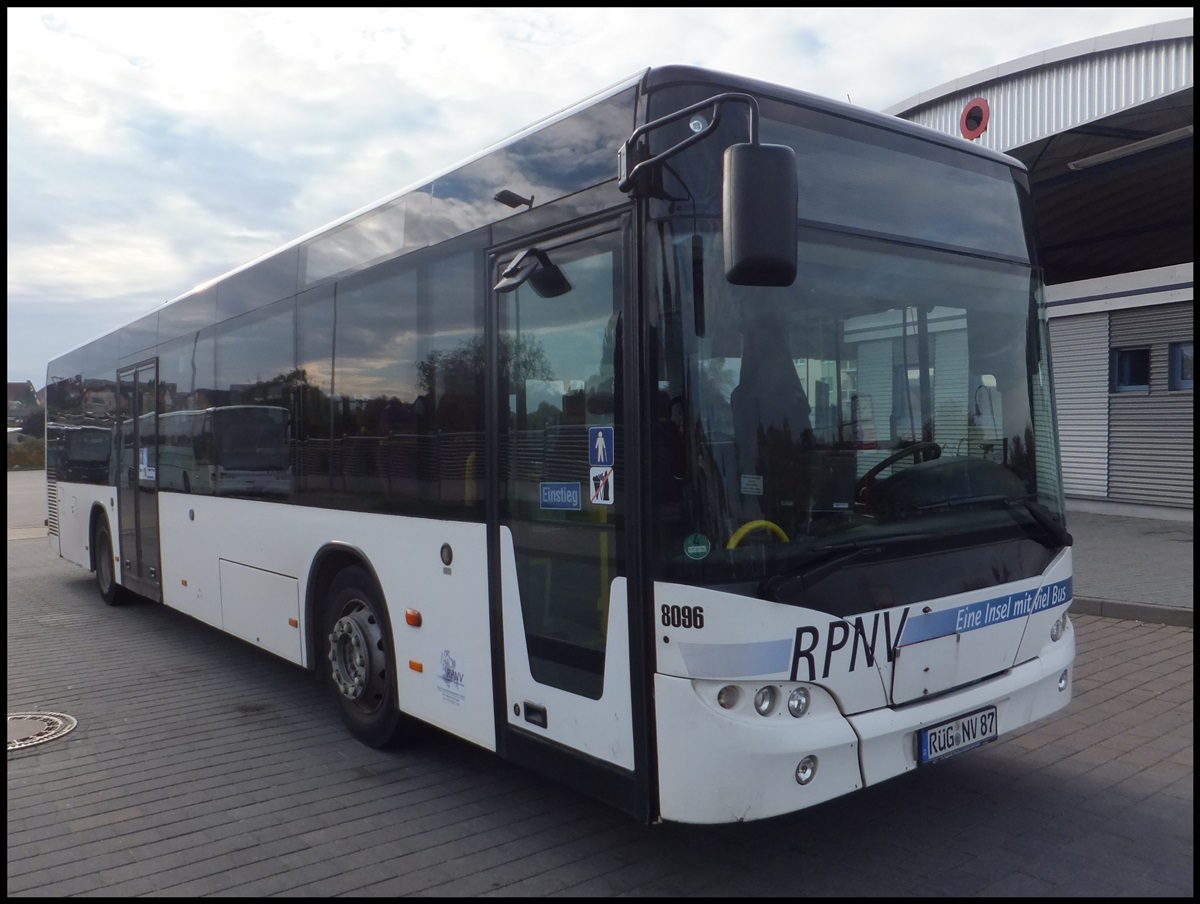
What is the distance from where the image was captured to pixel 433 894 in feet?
12.8

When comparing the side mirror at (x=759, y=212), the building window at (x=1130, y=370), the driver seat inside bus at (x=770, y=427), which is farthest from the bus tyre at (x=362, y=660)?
the building window at (x=1130, y=370)

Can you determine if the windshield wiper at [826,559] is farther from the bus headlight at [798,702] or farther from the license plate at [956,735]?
the license plate at [956,735]

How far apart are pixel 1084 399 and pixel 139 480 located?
1392 centimetres

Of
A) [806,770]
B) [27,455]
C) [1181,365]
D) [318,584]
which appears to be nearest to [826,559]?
[806,770]

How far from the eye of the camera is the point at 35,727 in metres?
6.37

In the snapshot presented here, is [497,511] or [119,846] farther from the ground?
[497,511]

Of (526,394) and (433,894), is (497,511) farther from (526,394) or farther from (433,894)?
(433,894)

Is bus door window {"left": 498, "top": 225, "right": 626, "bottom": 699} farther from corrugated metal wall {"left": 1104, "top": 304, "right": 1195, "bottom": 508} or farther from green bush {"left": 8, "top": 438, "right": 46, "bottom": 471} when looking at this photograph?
green bush {"left": 8, "top": 438, "right": 46, "bottom": 471}

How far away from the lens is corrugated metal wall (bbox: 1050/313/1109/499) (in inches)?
619

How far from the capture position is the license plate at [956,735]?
394 cm

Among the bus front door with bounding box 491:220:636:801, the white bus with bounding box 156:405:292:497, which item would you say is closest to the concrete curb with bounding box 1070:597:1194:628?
the bus front door with bounding box 491:220:636:801

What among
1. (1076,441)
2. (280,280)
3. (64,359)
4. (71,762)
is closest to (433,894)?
(71,762)

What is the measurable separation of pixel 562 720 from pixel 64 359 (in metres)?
11.0

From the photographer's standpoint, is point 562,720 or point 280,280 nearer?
point 562,720
